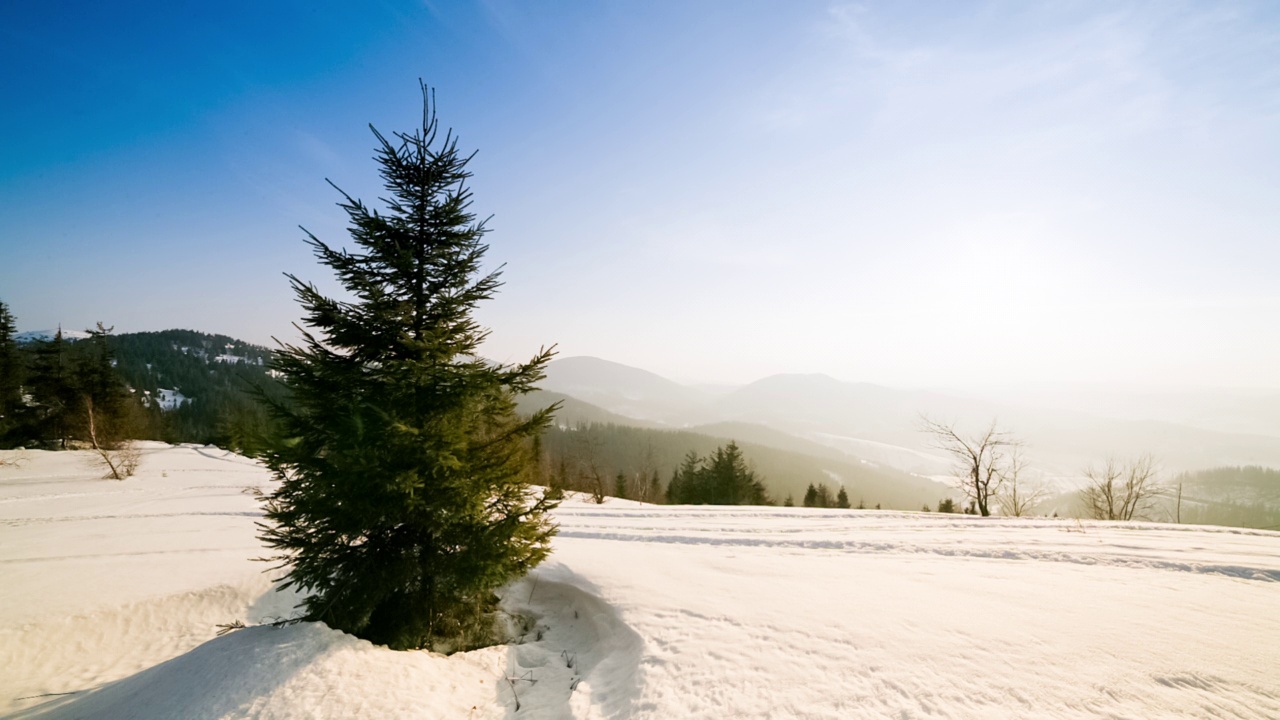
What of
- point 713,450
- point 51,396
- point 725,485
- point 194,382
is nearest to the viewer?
point 51,396

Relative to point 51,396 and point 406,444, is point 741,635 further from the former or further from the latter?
point 51,396

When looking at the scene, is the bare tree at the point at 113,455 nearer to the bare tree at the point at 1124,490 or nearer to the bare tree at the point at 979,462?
the bare tree at the point at 979,462

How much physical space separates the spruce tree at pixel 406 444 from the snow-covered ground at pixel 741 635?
2.56 feet

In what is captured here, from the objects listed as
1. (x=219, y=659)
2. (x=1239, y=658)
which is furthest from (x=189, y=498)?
(x=1239, y=658)

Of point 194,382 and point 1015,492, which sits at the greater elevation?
point 194,382

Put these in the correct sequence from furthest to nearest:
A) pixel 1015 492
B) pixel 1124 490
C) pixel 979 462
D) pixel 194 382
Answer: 1. pixel 194 382
2. pixel 1124 490
3. pixel 1015 492
4. pixel 979 462

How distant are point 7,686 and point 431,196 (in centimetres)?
974

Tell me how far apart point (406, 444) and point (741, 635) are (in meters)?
4.74

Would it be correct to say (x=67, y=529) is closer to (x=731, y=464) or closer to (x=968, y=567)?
(x=968, y=567)

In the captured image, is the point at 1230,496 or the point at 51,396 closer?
the point at 51,396

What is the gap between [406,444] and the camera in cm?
526

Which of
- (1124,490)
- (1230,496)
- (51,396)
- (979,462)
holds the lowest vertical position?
(1230,496)

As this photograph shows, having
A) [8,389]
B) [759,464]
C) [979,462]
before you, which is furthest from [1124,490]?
[759,464]

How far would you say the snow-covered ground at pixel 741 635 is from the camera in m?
4.02
